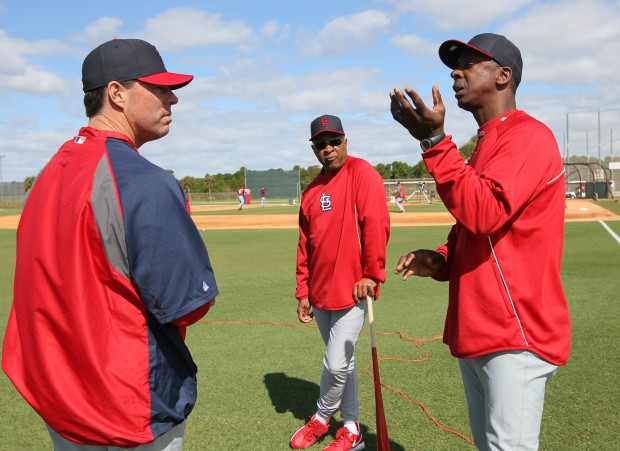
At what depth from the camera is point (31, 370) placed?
6.92ft

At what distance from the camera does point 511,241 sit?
2.53 m

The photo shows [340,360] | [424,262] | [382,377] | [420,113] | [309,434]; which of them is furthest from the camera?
[382,377]

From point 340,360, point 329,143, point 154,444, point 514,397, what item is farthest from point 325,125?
point 154,444

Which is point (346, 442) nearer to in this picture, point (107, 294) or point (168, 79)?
point (107, 294)

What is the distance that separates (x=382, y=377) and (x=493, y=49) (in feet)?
12.3

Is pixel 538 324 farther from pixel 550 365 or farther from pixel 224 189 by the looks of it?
pixel 224 189

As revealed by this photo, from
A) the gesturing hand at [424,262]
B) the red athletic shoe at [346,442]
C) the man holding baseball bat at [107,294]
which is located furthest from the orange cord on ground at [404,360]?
the man holding baseball bat at [107,294]

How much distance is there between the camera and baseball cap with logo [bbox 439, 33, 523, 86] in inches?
106

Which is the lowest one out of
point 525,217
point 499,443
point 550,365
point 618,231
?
point 618,231

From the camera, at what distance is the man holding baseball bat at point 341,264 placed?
14.3 ft

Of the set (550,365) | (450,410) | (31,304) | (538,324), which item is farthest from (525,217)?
(450,410)

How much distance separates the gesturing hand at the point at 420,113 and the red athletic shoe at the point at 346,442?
2.67 metres

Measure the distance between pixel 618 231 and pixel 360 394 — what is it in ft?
56.4

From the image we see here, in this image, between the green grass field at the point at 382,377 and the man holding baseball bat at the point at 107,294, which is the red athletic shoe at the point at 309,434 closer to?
the green grass field at the point at 382,377
